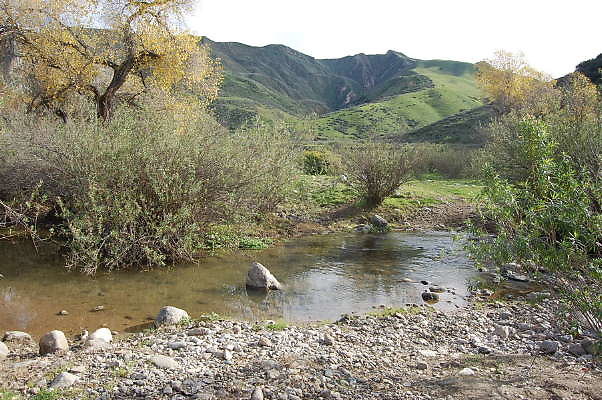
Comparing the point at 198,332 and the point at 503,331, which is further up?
the point at 503,331

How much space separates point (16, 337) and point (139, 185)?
521 cm

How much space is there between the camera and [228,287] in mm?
9945

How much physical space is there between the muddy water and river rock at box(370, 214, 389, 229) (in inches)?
118

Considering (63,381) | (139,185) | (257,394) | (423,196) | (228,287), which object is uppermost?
(139,185)

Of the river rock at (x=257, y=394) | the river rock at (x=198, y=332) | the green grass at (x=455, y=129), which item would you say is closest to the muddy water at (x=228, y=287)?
the river rock at (x=198, y=332)

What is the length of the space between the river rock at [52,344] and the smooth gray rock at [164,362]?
1504 mm

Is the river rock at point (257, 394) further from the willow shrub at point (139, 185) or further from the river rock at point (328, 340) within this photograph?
the willow shrub at point (139, 185)

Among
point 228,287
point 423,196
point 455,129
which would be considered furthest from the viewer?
point 455,129

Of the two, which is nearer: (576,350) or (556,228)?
(556,228)

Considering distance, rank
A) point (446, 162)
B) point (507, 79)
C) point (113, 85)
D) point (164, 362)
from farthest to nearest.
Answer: point (507, 79)
point (446, 162)
point (113, 85)
point (164, 362)

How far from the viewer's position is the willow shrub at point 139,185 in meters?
10.7

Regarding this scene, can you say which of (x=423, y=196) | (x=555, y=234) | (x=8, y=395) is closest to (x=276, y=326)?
(x=8, y=395)

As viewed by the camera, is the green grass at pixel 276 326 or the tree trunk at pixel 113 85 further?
the tree trunk at pixel 113 85

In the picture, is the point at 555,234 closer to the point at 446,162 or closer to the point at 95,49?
the point at 95,49
